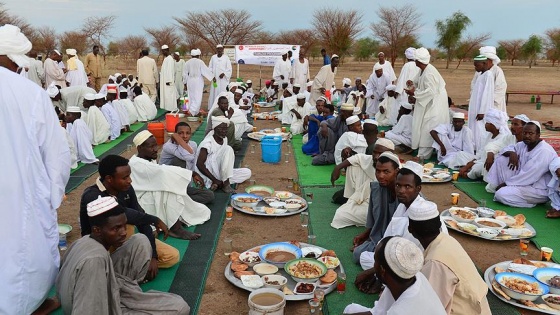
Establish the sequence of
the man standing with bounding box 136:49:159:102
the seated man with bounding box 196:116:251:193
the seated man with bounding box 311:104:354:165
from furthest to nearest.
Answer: the man standing with bounding box 136:49:159:102
the seated man with bounding box 311:104:354:165
the seated man with bounding box 196:116:251:193

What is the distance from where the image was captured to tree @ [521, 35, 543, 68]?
39.5 m

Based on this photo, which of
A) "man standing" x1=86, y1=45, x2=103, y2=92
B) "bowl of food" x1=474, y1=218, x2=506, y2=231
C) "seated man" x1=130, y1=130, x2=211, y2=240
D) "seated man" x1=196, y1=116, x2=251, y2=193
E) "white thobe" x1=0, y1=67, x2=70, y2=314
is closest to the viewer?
"white thobe" x1=0, y1=67, x2=70, y2=314

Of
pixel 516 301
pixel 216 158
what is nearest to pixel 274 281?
pixel 516 301

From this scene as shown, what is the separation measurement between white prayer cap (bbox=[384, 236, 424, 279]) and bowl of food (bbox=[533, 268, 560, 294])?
2069 millimetres

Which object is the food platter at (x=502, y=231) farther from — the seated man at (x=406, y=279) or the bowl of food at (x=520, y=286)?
the seated man at (x=406, y=279)

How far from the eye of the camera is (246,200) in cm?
563

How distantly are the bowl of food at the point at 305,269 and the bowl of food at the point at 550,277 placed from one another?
173 centimetres

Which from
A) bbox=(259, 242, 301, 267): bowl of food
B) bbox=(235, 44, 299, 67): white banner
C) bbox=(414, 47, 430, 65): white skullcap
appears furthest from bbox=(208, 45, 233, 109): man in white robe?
bbox=(259, 242, 301, 267): bowl of food

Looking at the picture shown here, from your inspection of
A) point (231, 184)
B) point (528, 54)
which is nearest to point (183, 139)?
point (231, 184)

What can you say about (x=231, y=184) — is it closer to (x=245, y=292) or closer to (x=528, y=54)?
(x=245, y=292)

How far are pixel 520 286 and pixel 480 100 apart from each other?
5242 millimetres

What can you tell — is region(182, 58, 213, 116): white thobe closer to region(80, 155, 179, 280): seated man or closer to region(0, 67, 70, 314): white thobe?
region(80, 155, 179, 280): seated man

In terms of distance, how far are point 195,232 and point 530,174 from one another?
4178 mm

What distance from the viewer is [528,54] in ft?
132
